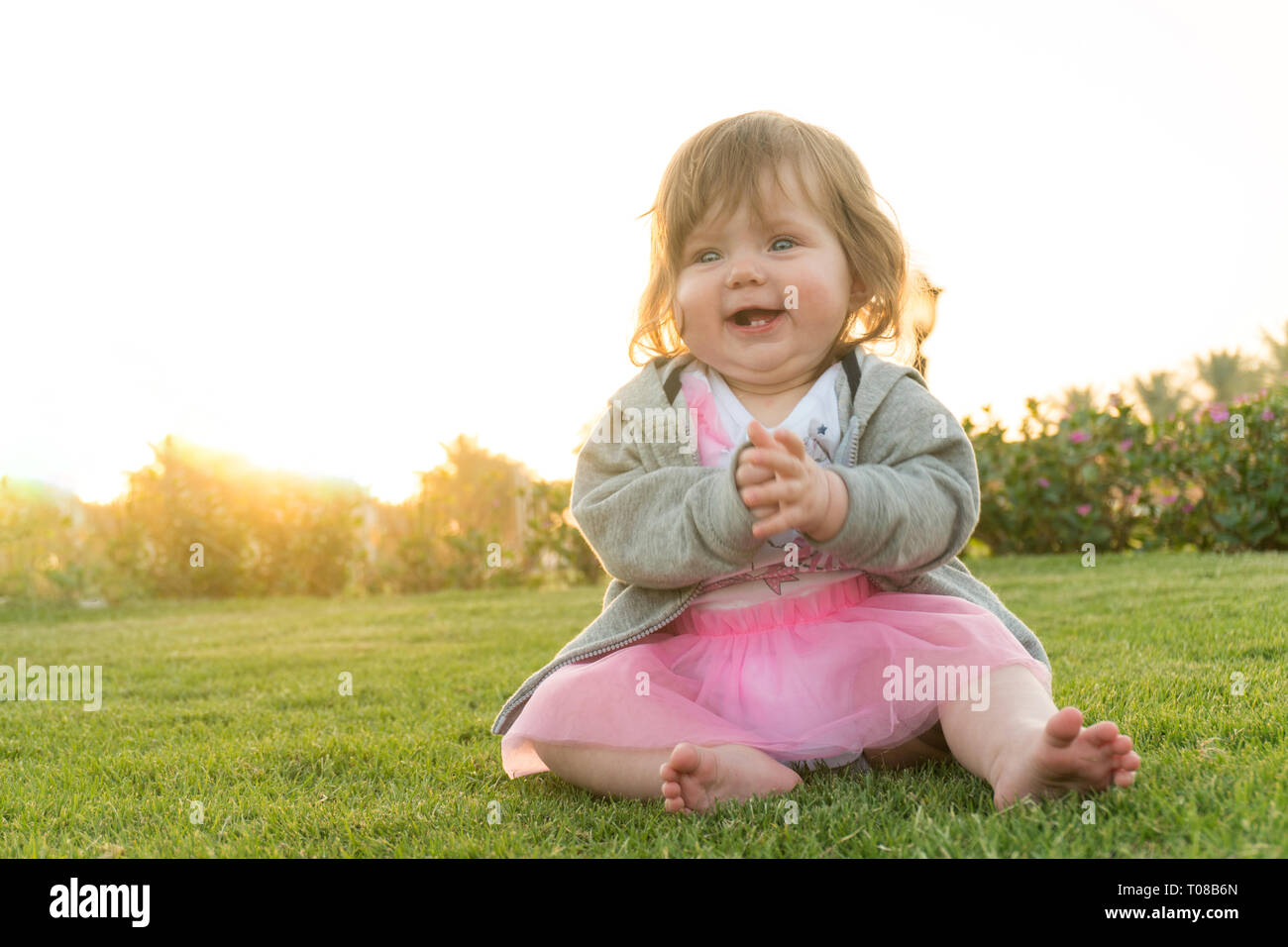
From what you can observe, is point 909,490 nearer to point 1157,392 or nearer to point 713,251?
point 713,251

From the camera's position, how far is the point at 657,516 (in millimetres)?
2150

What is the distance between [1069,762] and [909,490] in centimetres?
56

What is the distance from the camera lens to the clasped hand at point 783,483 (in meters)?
1.77

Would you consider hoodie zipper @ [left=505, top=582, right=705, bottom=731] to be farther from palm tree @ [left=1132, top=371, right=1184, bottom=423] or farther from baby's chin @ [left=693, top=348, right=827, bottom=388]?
palm tree @ [left=1132, top=371, right=1184, bottom=423]

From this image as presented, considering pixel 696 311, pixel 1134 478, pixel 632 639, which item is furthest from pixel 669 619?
pixel 1134 478

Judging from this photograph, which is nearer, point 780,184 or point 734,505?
point 734,505

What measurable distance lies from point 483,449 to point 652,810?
33.0 feet

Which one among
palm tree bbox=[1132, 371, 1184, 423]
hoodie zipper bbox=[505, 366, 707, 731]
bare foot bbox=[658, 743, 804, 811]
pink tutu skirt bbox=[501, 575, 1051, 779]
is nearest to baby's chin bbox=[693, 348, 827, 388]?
hoodie zipper bbox=[505, 366, 707, 731]

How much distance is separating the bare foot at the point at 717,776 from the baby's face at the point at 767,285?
33.3 inches

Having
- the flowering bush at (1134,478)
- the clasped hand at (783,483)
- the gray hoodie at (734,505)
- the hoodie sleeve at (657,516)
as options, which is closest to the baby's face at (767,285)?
the gray hoodie at (734,505)
